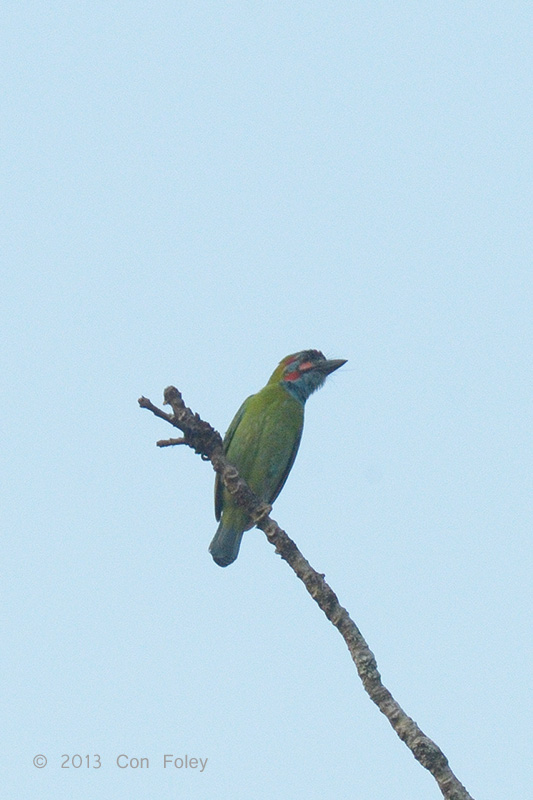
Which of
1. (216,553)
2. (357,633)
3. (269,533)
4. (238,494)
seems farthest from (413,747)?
(216,553)

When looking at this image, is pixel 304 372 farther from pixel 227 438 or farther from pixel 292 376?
pixel 227 438

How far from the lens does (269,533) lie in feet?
17.3

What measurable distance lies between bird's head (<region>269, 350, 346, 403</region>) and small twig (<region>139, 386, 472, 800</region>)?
285 centimetres

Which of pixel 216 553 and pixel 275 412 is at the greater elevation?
pixel 275 412

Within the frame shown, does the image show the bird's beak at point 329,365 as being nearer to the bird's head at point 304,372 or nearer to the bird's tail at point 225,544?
the bird's head at point 304,372

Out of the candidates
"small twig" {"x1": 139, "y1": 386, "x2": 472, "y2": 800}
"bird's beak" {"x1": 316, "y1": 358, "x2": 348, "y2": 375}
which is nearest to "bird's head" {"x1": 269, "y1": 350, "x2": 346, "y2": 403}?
"bird's beak" {"x1": 316, "y1": 358, "x2": 348, "y2": 375}

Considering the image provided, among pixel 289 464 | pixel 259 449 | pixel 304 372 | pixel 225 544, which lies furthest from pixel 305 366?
pixel 225 544

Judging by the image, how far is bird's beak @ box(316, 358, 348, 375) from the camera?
337 inches

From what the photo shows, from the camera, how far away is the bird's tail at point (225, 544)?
7.75 m

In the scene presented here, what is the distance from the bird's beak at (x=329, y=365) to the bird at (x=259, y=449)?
218 mm

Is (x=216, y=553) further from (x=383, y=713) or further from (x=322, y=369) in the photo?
(x=383, y=713)

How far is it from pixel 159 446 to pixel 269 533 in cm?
75

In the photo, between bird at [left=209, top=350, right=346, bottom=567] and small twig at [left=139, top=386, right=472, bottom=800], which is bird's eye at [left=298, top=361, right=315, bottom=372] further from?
small twig at [left=139, top=386, right=472, bottom=800]

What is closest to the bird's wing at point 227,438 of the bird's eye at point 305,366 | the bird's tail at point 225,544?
the bird's tail at point 225,544
